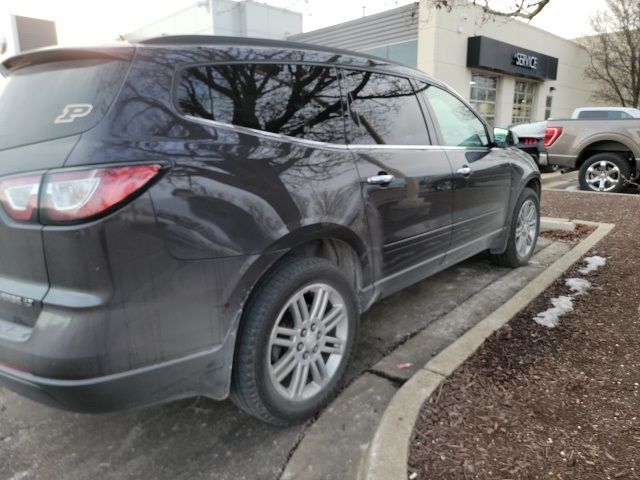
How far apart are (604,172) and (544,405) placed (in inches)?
343

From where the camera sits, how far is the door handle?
269 cm

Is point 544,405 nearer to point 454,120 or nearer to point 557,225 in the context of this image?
point 454,120

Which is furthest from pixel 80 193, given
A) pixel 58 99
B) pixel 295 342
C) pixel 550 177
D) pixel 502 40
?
pixel 502 40

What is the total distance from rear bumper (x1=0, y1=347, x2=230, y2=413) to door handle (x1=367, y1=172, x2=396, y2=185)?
1.23m

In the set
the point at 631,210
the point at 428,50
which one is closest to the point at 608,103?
the point at 428,50

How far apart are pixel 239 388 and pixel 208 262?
0.65m

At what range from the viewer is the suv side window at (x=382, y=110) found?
2.80 m

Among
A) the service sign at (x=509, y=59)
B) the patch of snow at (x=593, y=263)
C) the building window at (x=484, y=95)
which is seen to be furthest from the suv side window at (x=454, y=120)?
the building window at (x=484, y=95)

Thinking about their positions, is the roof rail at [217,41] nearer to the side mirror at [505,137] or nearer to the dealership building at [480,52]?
the side mirror at [505,137]

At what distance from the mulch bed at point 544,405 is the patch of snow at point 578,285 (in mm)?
239

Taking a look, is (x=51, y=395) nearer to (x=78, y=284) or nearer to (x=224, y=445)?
(x=78, y=284)

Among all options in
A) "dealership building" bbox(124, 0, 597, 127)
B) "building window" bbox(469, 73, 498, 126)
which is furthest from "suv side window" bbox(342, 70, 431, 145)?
"building window" bbox(469, 73, 498, 126)

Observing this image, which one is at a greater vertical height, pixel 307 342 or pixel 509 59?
pixel 509 59

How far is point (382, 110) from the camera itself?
3.04 meters
